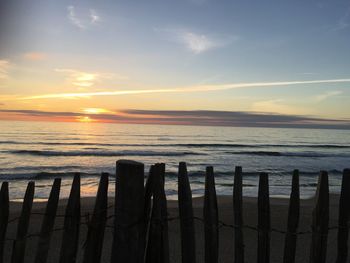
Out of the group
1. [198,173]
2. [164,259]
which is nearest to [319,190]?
[164,259]

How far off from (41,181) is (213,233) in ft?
52.8

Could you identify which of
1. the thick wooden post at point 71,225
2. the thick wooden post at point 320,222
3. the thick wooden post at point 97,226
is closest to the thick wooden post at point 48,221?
the thick wooden post at point 71,225

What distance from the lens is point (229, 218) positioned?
9.31 m

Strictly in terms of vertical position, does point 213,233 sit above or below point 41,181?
above

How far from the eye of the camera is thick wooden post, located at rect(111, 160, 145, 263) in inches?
109

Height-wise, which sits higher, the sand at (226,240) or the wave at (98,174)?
the sand at (226,240)

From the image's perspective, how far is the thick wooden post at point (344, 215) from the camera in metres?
3.10

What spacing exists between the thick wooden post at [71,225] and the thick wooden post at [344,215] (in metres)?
2.22

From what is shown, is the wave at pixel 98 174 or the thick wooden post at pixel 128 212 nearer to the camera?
the thick wooden post at pixel 128 212

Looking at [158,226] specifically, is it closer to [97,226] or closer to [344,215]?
[97,226]

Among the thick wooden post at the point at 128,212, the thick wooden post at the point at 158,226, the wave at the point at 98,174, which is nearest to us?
the thick wooden post at the point at 128,212

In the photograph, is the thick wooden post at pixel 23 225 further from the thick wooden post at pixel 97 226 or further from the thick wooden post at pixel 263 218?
the thick wooden post at pixel 263 218

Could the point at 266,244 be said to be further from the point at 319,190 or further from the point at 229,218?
the point at 229,218

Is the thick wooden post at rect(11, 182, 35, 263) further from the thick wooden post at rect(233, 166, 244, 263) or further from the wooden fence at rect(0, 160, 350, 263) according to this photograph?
the thick wooden post at rect(233, 166, 244, 263)
